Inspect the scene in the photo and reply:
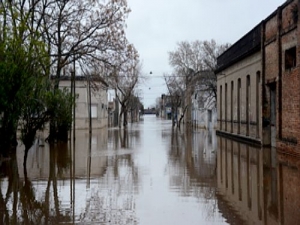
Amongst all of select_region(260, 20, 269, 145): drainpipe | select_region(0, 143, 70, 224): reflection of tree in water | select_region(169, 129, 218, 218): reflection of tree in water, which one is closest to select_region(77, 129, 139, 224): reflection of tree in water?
select_region(0, 143, 70, 224): reflection of tree in water

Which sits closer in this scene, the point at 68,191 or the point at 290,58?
the point at 68,191

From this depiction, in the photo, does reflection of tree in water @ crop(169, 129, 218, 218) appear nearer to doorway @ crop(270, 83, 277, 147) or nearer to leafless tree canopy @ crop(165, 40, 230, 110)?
doorway @ crop(270, 83, 277, 147)

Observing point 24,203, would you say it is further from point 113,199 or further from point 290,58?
point 290,58

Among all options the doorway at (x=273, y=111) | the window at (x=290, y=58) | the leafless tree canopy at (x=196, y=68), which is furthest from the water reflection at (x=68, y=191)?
the leafless tree canopy at (x=196, y=68)

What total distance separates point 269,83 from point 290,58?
3.46 metres

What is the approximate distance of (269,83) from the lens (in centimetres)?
2548

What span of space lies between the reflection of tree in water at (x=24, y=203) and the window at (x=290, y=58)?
1263 centimetres

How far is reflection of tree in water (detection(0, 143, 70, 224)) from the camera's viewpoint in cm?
844

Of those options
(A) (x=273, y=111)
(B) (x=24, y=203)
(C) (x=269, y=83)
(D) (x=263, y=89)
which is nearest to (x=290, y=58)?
(C) (x=269, y=83)

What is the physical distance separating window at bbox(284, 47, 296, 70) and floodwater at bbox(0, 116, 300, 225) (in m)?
5.03

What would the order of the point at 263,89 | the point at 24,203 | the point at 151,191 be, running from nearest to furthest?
1. the point at 24,203
2. the point at 151,191
3. the point at 263,89

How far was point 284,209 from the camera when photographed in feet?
30.5

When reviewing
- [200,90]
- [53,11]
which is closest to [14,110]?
[53,11]

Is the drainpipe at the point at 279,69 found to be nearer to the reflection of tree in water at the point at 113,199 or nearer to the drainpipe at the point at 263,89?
the drainpipe at the point at 263,89
